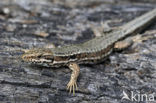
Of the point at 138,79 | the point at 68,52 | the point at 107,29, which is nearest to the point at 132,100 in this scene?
the point at 138,79

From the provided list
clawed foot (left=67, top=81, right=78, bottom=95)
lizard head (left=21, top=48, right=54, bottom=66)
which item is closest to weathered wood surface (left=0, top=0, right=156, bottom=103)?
clawed foot (left=67, top=81, right=78, bottom=95)

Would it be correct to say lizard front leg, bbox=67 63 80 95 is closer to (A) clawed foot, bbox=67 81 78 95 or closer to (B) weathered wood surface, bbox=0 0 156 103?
(A) clawed foot, bbox=67 81 78 95

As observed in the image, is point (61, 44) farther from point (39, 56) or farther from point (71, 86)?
point (71, 86)

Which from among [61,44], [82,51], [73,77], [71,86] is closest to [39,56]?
[73,77]

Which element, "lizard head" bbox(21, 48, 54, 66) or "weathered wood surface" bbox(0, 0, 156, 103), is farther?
"lizard head" bbox(21, 48, 54, 66)

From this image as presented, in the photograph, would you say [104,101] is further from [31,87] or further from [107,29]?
[107,29]

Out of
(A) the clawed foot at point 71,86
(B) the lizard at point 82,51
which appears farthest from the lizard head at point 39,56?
(A) the clawed foot at point 71,86
